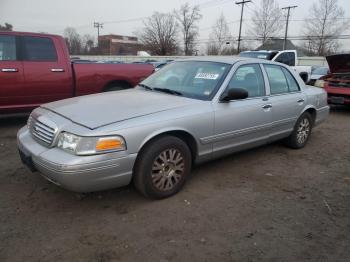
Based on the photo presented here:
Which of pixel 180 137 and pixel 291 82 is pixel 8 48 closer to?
pixel 180 137

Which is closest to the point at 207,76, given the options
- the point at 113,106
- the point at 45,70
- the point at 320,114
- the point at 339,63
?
the point at 113,106

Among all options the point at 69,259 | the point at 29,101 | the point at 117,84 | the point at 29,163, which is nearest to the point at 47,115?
A: the point at 29,163

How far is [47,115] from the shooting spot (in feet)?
12.6

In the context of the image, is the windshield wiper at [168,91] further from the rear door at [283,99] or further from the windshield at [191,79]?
the rear door at [283,99]

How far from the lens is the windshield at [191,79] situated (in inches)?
173

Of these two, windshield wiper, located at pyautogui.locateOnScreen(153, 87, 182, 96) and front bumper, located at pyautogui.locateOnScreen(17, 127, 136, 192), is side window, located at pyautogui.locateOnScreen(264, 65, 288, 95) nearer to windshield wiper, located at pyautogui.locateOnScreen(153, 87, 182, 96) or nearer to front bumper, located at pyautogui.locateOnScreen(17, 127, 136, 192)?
windshield wiper, located at pyautogui.locateOnScreen(153, 87, 182, 96)

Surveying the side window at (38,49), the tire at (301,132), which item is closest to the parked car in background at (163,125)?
the tire at (301,132)

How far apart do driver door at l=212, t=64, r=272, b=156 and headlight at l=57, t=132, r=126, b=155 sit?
4.50 feet

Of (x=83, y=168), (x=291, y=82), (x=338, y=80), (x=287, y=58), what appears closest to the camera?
(x=83, y=168)

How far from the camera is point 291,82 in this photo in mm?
5676

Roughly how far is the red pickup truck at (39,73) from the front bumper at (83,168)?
3.42m

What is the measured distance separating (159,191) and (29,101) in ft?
13.6

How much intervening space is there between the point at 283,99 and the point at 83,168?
338cm

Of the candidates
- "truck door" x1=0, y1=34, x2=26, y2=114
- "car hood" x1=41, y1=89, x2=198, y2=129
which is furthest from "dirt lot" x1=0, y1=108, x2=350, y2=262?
"truck door" x1=0, y1=34, x2=26, y2=114
